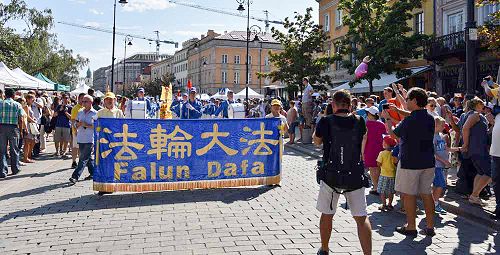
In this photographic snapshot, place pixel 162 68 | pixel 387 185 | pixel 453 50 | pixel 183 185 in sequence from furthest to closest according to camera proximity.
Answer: pixel 162 68 < pixel 453 50 < pixel 183 185 < pixel 387 185

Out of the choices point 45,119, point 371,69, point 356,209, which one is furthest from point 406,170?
point 371,69

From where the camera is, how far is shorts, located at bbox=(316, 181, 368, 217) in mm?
4785

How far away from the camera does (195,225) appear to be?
20.4ft

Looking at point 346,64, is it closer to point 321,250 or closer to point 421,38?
point 421,38

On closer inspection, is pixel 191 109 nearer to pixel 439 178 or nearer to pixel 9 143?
pixel 9 143

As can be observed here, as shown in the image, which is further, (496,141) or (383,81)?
(383,81)

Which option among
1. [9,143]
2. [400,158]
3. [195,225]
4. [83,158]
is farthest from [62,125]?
[400,158]

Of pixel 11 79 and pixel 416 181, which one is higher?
pixel 11 79

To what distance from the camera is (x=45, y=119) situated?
1522cm

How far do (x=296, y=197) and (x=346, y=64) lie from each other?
63.0 feet

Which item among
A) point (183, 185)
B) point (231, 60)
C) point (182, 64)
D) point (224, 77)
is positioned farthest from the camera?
point (182, 64)

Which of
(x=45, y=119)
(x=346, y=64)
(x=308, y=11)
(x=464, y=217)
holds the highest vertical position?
(x=308, y=11)

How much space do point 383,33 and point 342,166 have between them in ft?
69.5

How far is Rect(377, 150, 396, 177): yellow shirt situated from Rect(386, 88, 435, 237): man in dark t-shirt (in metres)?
1.24
